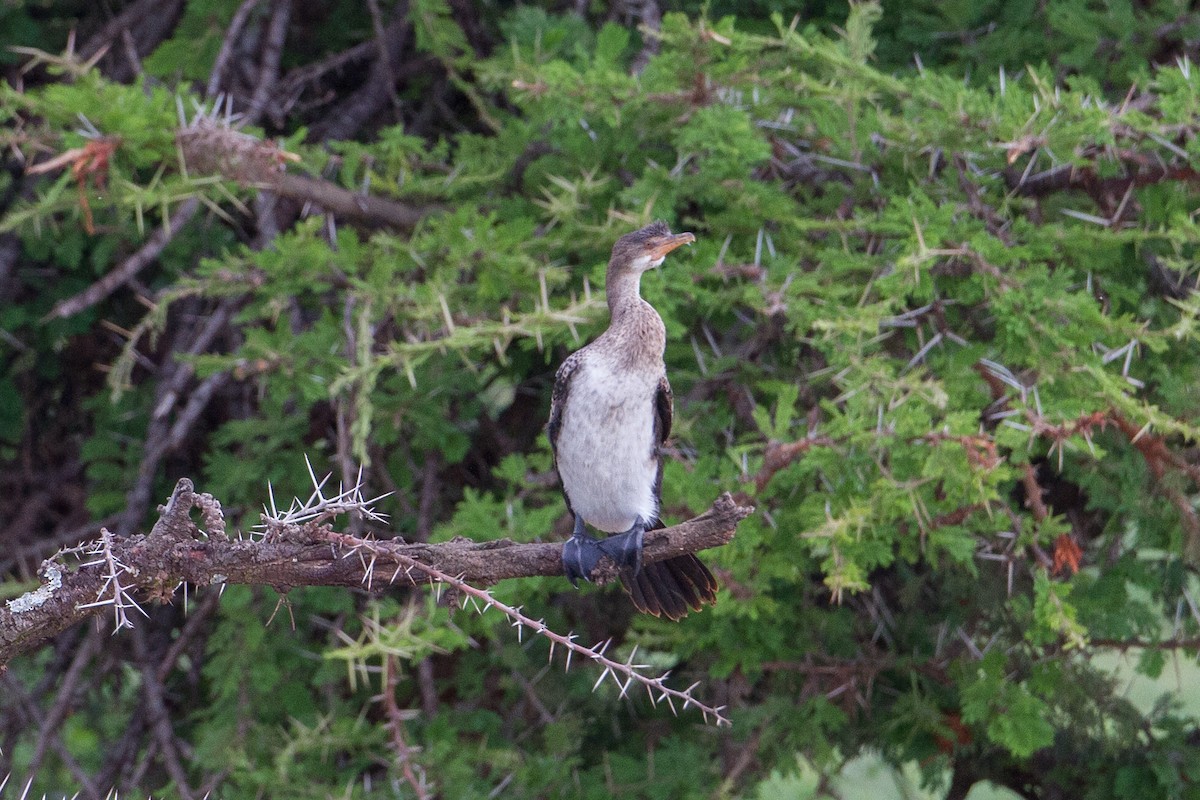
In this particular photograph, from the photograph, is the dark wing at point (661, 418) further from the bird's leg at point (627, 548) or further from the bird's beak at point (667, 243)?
the bird's beak at point (667, 243)

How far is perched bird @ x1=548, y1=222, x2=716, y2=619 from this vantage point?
300 centimetres

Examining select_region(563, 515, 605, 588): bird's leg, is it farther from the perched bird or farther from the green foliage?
the green foliage

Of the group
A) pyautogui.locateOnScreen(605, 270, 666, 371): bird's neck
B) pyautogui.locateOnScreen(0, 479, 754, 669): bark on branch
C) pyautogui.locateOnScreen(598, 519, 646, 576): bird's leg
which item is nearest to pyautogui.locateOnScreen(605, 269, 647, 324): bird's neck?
pyautogui.locateOnScreen(605, 270, 666, 371): bird's neck

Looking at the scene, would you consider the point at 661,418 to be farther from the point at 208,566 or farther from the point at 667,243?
the point at 208,566

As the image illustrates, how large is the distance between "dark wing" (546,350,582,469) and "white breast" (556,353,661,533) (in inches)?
0.9

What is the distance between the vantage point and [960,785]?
463cm

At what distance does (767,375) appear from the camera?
153 inches

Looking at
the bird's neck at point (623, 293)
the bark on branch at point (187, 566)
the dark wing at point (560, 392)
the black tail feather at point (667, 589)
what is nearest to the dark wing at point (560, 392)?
the dark wing at point (560, 392)

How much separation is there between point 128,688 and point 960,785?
3.46m

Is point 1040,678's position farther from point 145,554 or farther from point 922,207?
point 145,554

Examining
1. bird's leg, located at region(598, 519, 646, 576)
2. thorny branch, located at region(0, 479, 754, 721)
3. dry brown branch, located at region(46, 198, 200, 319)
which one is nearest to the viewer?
thorny branch, located at region(0, 479, 754, 721)

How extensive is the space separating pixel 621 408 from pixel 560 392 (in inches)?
7.7

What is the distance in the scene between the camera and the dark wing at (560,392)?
308cm

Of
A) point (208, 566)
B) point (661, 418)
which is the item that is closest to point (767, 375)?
point (661, 418)
